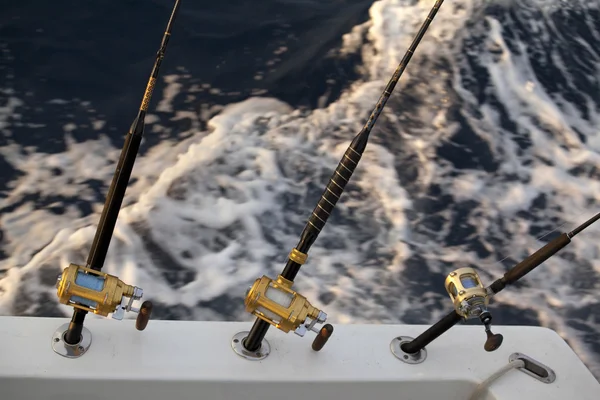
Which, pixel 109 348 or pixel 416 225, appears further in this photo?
pixel 416 225

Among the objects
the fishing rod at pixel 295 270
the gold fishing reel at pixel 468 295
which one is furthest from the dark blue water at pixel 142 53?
the gold fishing reel at pixel 468 295

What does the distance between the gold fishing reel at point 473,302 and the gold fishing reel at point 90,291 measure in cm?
58

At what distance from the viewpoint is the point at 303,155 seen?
283cm

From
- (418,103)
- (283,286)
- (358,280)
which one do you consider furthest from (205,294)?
(418,103)

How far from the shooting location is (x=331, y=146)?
2.88 metres

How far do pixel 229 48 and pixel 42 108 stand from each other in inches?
37.1

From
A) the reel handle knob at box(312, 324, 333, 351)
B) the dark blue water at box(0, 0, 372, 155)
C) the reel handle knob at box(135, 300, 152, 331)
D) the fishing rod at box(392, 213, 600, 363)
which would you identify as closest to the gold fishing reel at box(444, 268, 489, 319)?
the fishing rod at box(392, 213, 600, 363)

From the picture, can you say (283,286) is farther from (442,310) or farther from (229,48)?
(229,48)

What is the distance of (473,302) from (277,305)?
0.35 metres

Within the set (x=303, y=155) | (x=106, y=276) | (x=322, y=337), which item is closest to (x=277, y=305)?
(x=322, y=337)

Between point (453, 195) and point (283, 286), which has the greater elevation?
point (283, 286)

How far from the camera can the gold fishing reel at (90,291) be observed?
3.75ft

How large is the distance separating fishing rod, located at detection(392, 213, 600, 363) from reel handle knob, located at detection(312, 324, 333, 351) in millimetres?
187

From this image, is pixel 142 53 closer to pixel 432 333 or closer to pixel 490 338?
pixel 432 333
